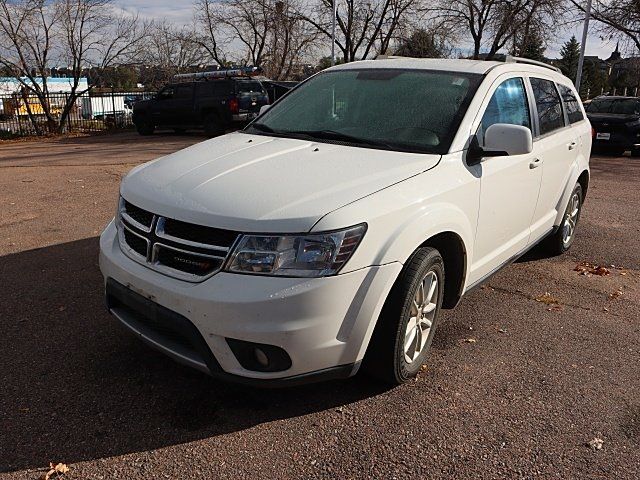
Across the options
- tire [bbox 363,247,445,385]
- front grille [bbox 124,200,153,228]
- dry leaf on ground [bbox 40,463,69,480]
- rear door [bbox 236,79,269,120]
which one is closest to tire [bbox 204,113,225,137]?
rear door [bbox 236,79,269,120]

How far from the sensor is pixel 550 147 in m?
4.52

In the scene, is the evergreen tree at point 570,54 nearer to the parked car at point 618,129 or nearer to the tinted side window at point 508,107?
the parked car at point 618,129

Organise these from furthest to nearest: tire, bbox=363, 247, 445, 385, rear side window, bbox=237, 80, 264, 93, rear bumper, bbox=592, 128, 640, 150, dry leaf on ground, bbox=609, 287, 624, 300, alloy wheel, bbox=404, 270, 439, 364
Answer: rear side window, bbox=237, 80, 264, 93, rear bumper, bbox=592, 128, 640, 150, dry leaf on ground, bbox=609, 287, 624, 300, alloy wheel, bbox=404, 270, 439, 364, tire, bbox=363, 247, 445, 385

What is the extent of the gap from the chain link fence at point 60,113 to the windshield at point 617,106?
1717 cm

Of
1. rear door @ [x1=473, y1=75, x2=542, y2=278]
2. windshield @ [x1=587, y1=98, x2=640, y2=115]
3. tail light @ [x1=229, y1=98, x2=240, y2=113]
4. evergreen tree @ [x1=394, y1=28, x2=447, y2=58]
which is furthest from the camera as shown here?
evergreen tree @ [x1=394, y1=28, x2=447, y2=58]

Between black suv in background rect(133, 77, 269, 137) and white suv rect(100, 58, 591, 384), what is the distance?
1408 cm

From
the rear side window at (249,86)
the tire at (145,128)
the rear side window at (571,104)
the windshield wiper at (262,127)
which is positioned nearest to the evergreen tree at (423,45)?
the rear side window at (249,86)

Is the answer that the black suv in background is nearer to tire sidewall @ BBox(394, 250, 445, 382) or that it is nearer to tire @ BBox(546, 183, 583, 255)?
tire @ BBox(546, 183, 583, 255)

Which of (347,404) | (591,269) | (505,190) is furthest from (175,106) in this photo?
(347,404)

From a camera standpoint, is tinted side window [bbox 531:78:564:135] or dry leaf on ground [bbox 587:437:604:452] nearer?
dry leaf on ground [bbox 587:437:604:452]

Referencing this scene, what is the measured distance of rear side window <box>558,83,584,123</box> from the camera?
5.21m

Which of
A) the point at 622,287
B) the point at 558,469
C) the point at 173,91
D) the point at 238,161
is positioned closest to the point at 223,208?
the point at 238,161

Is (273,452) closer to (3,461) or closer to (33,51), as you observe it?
(3,461)

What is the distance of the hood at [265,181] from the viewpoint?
258 cm
